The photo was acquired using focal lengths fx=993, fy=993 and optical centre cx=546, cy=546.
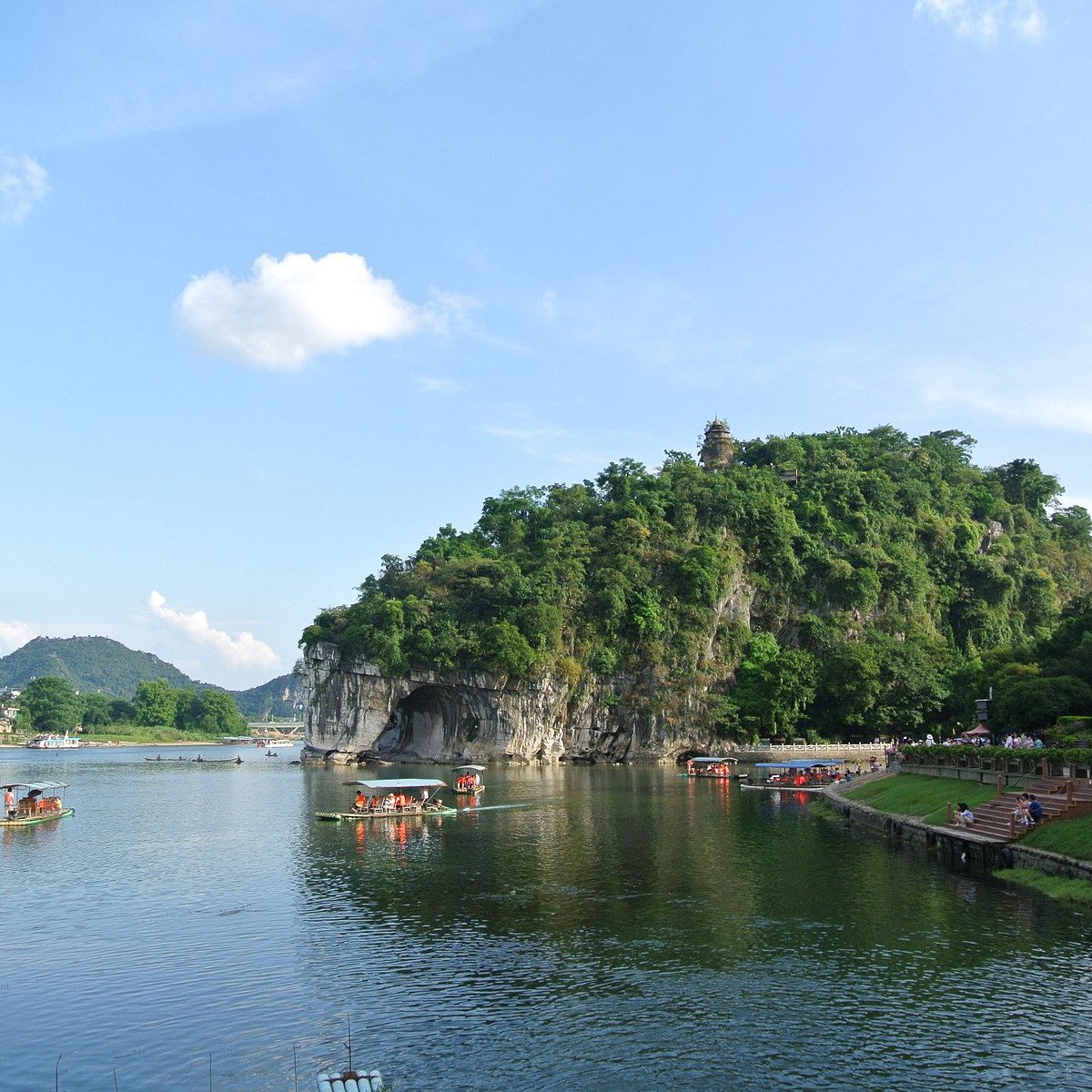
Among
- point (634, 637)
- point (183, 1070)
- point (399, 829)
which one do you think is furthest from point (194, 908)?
point (634, 637)

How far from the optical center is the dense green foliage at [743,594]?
102 metres

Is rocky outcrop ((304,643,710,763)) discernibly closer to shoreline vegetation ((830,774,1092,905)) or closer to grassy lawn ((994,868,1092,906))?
shoreline vegetation ((830,774,1092,905))

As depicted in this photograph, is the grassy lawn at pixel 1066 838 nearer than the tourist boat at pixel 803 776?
Yes

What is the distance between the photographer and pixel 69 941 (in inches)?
1012

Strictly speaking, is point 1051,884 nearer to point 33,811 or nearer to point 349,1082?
point 349,1082

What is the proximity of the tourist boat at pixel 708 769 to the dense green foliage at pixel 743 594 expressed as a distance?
55.6 ft

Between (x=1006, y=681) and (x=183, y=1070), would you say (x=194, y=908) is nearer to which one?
(x=183, y=1070)

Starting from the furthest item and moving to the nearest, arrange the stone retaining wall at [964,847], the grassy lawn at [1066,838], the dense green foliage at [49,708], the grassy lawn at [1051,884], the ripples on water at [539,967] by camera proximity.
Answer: the dense green foliage at [49,708] < the stone retaining wall at [964,847] < the grassy lawn at [1066,838] < the grassy lawn at [1051,884] < the ripples on water at [539,967]

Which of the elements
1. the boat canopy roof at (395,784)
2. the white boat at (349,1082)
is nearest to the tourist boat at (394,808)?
the boat canopy roof at (395,784)

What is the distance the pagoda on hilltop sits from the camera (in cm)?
15012

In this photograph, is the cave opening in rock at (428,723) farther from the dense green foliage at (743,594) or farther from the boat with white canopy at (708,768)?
the boat with white canopy at (708,768)

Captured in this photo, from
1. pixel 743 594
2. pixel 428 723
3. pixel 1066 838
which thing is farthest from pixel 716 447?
→ pixel 1066 838

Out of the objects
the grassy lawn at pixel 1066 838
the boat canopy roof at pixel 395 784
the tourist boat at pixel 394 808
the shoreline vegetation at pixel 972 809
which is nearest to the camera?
the shoreline vegetation at pixel 972 809

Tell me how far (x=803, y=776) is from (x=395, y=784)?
35.4 m
